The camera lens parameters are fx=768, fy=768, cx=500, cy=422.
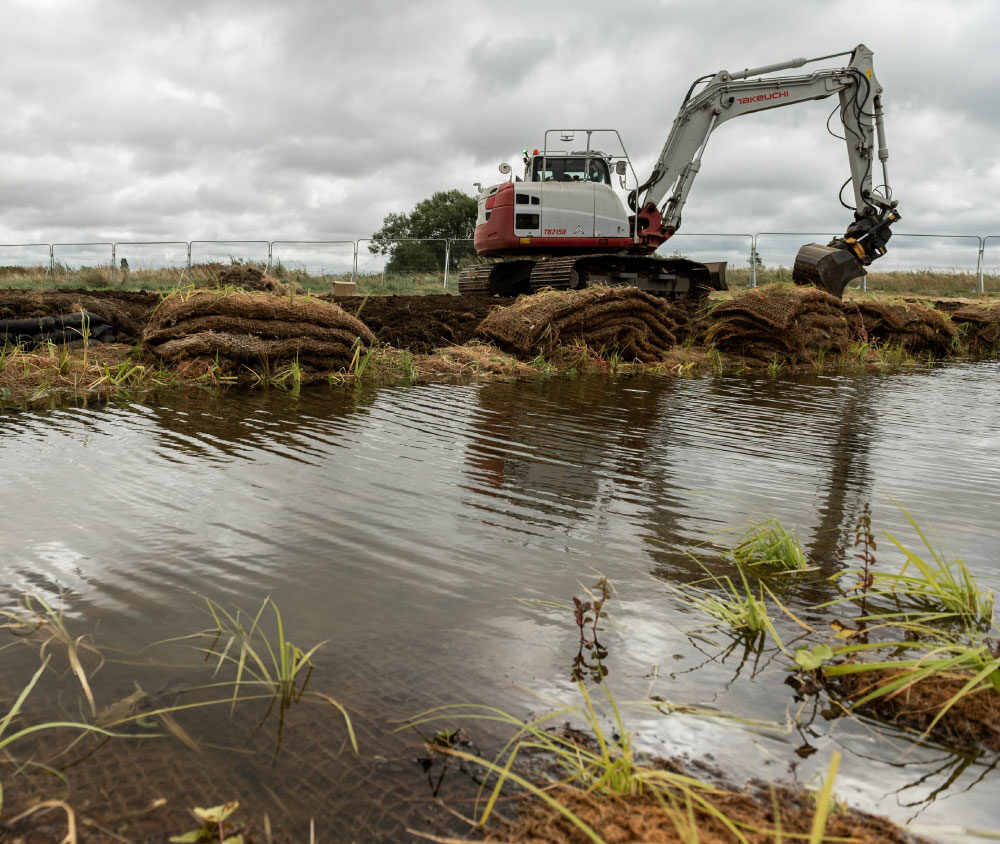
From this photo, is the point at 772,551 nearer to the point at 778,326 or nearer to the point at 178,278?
the point at 778,326

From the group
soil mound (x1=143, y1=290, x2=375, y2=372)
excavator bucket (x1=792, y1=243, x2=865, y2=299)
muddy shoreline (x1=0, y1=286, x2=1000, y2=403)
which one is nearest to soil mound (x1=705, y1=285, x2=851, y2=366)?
muddy shoreline (x1=0, y1=286, x2=1000, y2=403)

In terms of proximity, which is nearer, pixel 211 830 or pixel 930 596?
pixel 211 830

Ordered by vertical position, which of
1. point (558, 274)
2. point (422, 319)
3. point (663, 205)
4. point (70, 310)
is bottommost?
point (70, 310)

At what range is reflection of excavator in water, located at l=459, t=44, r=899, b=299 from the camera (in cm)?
1502

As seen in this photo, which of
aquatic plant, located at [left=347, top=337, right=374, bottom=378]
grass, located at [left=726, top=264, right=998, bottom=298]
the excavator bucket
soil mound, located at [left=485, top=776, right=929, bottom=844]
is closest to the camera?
soil mound, located at [left=485, top=776, right=929, bottom=844]

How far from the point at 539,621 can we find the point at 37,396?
5930 millimetres

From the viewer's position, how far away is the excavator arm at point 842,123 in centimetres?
1491

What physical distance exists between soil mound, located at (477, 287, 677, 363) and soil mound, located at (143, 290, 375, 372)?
8.40 ft

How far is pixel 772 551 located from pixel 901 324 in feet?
42.7

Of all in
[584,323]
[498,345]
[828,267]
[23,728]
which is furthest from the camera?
[828,267]

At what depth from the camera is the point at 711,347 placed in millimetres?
11828

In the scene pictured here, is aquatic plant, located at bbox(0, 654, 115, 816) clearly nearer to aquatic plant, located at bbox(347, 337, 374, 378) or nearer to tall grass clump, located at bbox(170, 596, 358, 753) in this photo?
tall grass clump, located at bbox(170, 596, 358, 753)

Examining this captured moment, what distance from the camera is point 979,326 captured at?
16.0 metres

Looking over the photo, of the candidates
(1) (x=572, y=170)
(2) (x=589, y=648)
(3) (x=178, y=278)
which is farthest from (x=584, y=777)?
(3) (x=178, y=278)
